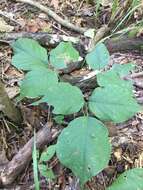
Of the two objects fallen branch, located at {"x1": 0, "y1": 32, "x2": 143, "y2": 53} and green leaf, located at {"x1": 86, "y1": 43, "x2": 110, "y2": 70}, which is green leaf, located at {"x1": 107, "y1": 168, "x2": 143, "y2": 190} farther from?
fallen branch, located at {"x1": 0, "y1": 32, "x2": 143, "y2": 53}

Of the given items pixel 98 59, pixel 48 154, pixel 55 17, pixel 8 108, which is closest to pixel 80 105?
pixel 98 59

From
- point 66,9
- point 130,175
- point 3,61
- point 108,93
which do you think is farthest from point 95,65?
point 66,9

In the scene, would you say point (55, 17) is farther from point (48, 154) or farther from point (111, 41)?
point (48, 154)

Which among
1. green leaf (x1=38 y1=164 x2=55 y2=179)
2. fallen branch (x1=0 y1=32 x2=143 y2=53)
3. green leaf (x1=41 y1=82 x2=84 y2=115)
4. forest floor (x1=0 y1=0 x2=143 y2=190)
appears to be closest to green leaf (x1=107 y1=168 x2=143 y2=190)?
forest floor (x1=0 y1=0 x2=143 y2=190)

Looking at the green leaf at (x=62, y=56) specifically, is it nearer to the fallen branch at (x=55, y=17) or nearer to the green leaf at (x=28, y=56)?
the green leaf at (x=28, y=56)

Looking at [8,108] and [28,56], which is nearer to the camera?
[28,56]

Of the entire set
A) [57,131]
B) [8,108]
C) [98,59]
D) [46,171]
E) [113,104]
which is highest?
[98,59]
